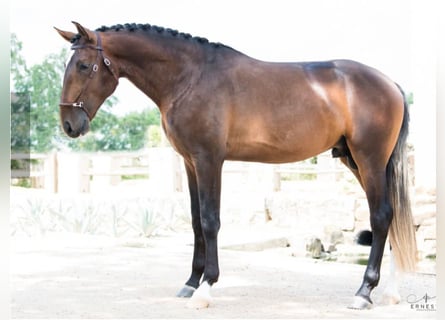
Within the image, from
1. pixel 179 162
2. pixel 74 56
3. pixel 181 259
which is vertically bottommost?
pixel 181 259

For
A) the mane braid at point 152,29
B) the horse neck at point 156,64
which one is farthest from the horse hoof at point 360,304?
the mane braid at point 152,29

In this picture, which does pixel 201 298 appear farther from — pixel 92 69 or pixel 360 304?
pixel 92 69

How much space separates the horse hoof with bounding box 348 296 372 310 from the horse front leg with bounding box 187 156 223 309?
0.94 meters

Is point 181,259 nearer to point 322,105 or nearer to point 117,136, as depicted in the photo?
point 322,105

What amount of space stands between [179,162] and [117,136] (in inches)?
245

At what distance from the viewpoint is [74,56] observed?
3664 mm

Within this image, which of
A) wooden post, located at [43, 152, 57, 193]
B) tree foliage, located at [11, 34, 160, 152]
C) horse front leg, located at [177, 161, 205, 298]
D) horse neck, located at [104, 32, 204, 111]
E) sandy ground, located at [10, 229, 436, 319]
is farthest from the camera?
tree foliage, located at [11, 34, 160, 152]

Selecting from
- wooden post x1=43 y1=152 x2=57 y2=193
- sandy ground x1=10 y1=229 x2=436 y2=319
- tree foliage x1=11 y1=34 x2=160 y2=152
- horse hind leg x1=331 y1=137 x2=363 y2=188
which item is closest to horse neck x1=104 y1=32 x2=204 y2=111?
horse hind leg x1=331 y1=137 x2=363 y2=188

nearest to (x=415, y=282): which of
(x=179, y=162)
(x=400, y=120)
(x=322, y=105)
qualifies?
(x=400, y=120)

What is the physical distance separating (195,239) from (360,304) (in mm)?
1226

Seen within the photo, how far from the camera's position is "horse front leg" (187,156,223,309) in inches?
144

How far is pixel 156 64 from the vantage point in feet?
12.6

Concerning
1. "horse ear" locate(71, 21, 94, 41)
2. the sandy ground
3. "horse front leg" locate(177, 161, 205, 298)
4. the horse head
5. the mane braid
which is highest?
the mane braid

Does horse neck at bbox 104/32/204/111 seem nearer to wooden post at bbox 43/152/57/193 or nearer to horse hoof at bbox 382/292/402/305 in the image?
horse hoof at bbox 382/292/402/305
